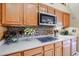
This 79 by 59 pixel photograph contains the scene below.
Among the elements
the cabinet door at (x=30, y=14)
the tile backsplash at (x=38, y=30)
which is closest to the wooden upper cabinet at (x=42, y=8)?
the cabinet door at (x=30, y=14)

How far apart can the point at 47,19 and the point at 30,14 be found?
0.34 meters

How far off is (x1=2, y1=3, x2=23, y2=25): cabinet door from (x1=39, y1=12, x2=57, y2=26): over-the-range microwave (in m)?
0.31

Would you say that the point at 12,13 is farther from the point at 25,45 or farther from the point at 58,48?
the point at 58,48

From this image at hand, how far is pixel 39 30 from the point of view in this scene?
2072 millimetres

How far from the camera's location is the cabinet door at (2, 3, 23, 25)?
1760 mm

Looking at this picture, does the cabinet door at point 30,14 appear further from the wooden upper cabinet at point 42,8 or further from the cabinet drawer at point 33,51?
the cabinet drawer at point 33,51

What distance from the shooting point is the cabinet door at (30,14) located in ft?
6.86

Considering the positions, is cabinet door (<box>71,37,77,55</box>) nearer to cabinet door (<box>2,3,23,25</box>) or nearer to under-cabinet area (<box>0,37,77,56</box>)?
under-cabinet area (<box>0,37,77,56</box>)

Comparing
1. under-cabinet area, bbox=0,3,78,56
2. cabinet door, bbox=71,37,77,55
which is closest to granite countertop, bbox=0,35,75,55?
under-cabinet area, bbox=0,3,78,56

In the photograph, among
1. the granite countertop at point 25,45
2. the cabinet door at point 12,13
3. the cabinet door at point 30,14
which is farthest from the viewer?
the cabinet door at point 30,14

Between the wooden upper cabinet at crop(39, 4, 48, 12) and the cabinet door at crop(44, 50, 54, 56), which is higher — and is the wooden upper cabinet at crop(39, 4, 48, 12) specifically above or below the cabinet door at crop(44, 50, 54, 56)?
above

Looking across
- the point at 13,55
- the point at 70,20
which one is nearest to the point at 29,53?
the point at 13,55

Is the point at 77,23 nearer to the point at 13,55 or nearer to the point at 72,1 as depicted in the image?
the point at 72,1

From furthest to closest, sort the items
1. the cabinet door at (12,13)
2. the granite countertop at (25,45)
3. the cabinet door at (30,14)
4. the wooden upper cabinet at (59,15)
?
1. the cabinet door at (30,14)
2. the wooden upper cabinet at (59,15)
3. the cabinet door at (12,13)
4. the granite countertop at (25,45)
